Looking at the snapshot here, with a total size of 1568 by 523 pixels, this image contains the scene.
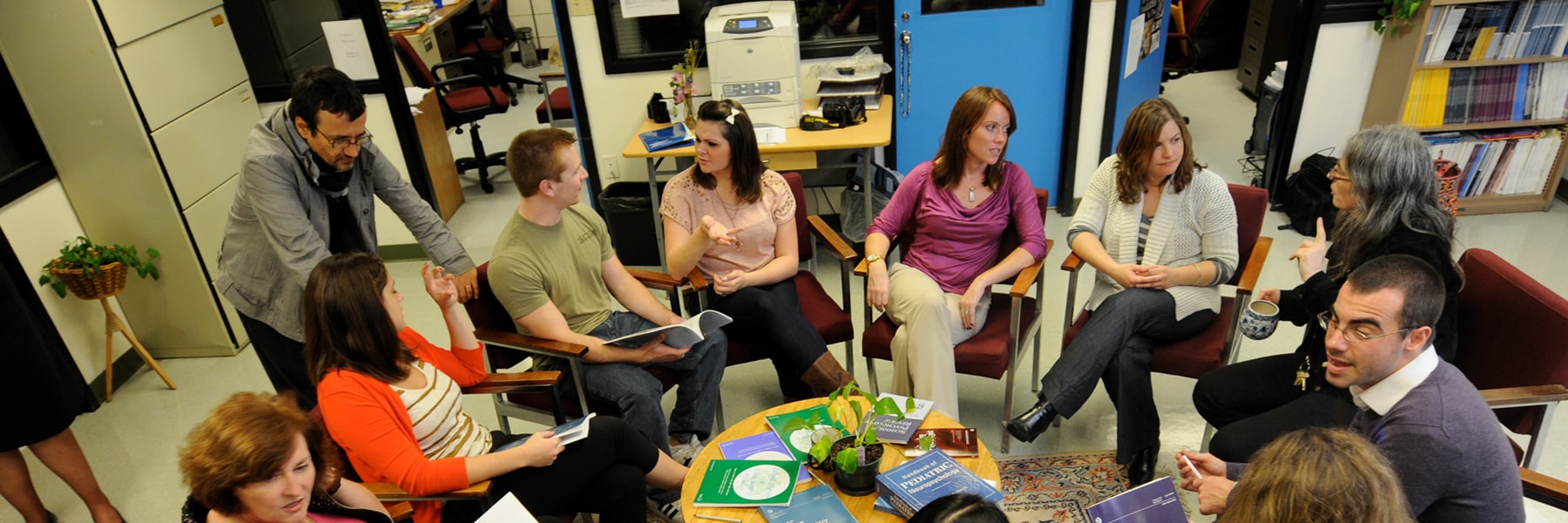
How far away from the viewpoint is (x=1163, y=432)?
2.94 metres

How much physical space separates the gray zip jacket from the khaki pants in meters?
1.33

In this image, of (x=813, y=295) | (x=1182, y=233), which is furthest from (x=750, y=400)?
(x=1182, y=233)

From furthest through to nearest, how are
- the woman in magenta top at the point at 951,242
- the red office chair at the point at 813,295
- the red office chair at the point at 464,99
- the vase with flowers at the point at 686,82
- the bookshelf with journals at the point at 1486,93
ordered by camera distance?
the red office chair at the point at 464,99
the vase with flowers at the point at 686,82
the bookshelf with journals at the point at 1486,93
the red office chair at the point at 813,295
the woman in magenta top at the point at 951,242

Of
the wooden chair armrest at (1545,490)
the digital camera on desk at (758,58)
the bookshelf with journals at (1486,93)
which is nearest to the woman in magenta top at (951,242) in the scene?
the digital camera on desk at (758,58)

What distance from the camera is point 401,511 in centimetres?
206

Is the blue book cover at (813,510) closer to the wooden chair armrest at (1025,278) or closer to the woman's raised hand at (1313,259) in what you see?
the wooden chair armrest at (1025,278)

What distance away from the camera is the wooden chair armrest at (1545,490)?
6.03ft

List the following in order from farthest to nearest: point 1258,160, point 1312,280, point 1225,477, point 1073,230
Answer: point 1258,160
point 1073,230
point 1312,280
point 1225,477

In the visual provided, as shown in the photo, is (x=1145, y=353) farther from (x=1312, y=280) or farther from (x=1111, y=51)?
(x=1111, y=51)

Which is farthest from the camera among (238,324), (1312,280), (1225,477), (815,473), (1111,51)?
(1111,51)

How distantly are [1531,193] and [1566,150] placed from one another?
241mm

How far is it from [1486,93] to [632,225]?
12.6ft

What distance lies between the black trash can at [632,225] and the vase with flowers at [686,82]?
424 mm

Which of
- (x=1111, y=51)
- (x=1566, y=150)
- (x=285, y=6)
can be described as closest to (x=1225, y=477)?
(x=1111, y=51)
